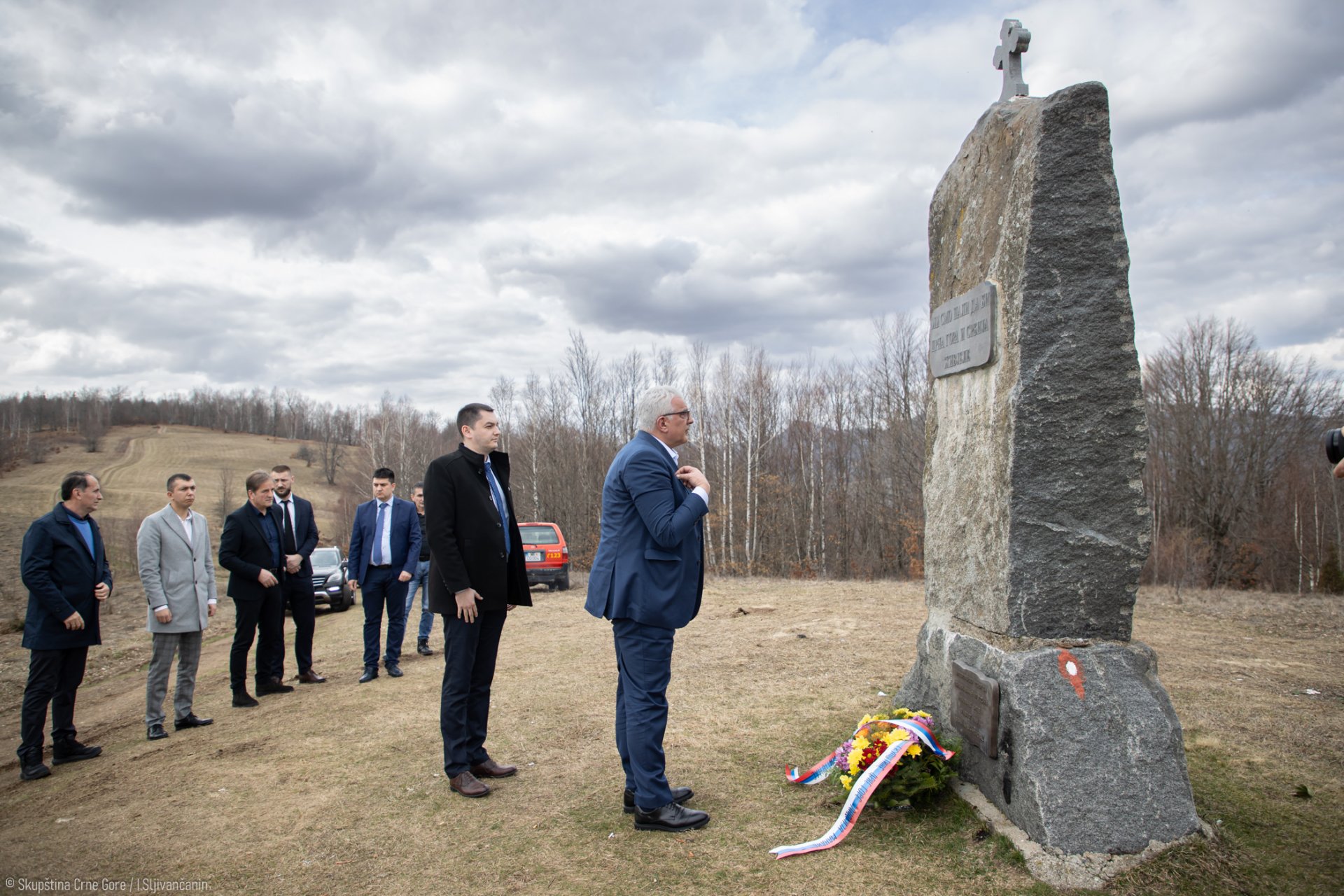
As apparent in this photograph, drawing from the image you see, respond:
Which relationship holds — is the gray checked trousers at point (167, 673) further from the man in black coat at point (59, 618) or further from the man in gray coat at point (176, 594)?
the man in black coat at point (59, 618)

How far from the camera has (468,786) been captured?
12.8 ft

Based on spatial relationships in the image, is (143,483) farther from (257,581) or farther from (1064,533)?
(1064,533)

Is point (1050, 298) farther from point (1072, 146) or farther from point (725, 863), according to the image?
point (725, 863)

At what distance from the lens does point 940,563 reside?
388 cm

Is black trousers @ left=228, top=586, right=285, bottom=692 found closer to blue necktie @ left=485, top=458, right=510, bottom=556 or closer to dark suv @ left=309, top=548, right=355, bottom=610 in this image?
blue necktie @ left=485, top=458, right=510, bottom=556

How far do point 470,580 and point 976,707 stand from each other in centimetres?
261

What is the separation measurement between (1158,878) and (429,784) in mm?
3403

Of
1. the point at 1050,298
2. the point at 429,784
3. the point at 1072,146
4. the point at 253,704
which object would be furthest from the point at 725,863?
the point at 253,704

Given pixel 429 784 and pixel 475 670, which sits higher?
pixel 475 670

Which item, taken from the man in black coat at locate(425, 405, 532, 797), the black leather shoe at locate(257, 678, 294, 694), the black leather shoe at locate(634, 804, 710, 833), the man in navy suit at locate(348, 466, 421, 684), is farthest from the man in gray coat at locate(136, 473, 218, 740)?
the black leather shoe at locate(634, 804, 710, 833)

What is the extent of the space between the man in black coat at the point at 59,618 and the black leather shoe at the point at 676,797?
3778 millimetres

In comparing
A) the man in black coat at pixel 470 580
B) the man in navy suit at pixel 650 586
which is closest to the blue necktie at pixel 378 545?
the man in black coat at pixel 470 580

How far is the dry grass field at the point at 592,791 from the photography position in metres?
2.99

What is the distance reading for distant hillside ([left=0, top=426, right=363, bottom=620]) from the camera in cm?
2522
